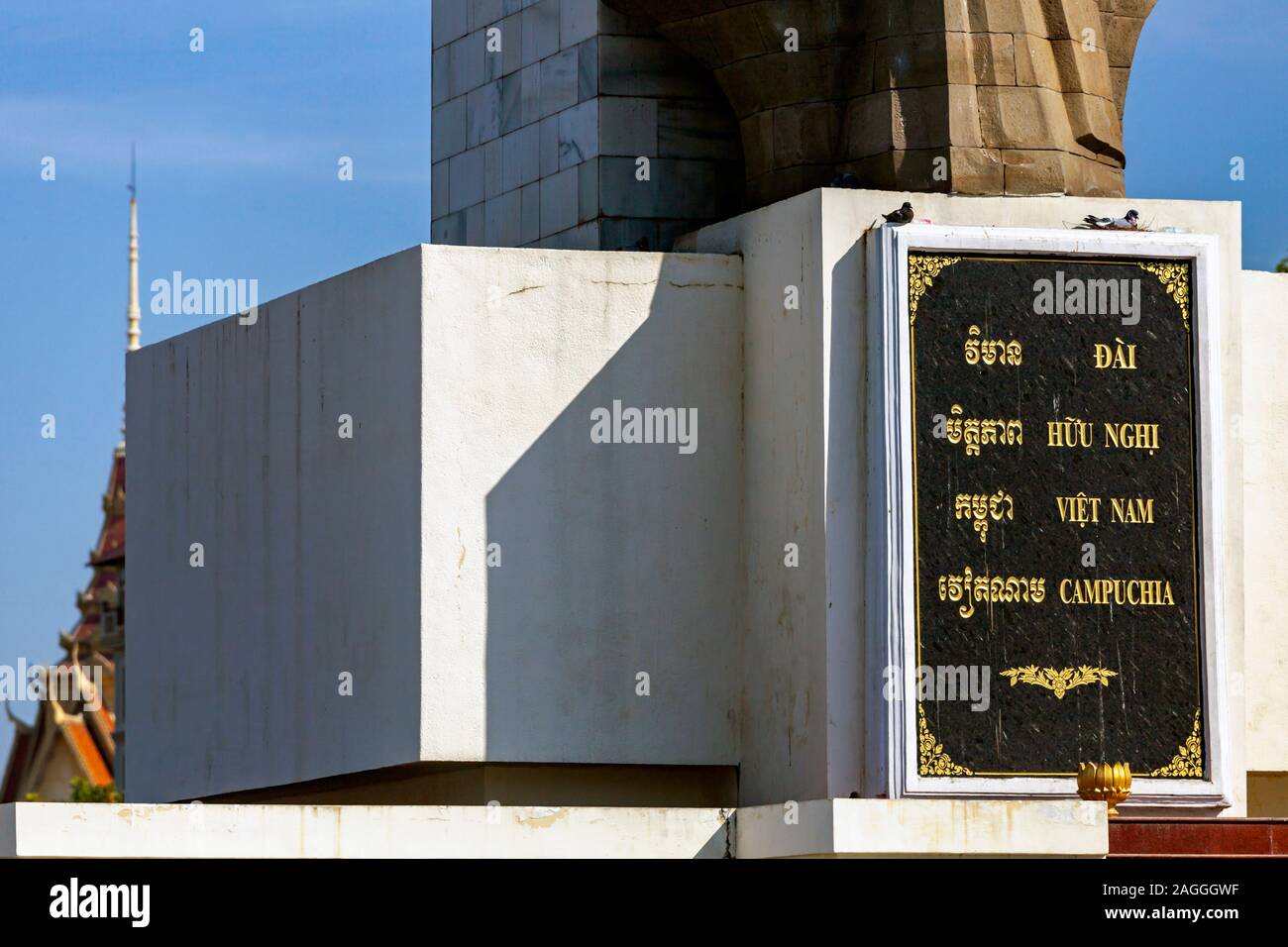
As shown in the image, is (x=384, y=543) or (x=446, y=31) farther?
(x=446, y=31)

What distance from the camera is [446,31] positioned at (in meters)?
24.6

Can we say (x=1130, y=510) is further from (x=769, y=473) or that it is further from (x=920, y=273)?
(x=769, y=473)

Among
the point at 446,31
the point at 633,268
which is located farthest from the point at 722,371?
the point at 446,31

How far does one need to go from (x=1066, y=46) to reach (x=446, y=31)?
5.63 metres

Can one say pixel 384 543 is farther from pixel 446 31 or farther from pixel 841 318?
pixel 446 31

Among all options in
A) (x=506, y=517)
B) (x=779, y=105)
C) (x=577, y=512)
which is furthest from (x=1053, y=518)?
(x=779, y=105)

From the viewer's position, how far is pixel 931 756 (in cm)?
1947

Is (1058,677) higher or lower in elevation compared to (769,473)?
lower

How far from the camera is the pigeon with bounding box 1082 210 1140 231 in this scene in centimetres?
2053

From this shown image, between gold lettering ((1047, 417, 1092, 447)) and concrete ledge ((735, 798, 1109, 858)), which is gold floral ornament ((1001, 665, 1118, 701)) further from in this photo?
concrete ledge ((735, 798, 1109, 858))

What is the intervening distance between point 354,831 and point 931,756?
399 centimetres

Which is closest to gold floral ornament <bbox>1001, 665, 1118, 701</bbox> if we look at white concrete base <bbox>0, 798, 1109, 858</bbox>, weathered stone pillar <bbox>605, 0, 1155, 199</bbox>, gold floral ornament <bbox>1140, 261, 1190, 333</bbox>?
white concrete base <bbox>0, 798, 1109, 858</bbox>

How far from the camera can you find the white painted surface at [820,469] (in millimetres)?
19750
